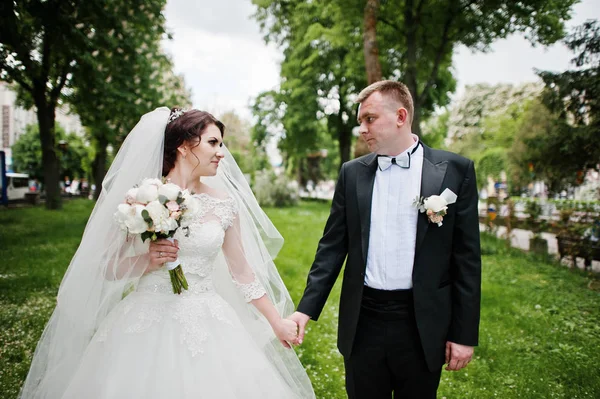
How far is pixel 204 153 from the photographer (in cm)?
286

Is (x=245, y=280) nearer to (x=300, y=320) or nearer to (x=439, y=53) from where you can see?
Answer: (x=300, y=320)

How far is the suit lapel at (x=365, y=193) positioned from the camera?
8.63 feet

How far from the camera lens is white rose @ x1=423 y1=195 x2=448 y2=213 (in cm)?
238

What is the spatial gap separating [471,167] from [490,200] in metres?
14.2

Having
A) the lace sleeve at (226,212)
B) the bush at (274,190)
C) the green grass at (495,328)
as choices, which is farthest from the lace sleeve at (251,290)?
the bush at (274,190)

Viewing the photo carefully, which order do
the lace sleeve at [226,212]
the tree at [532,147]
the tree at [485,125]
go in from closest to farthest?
the lace sleeve at [226,212] → the tree at [532,147] → the tree at [485,125]

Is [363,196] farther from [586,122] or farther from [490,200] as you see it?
[490,200]

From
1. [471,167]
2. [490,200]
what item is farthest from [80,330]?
[490,200]

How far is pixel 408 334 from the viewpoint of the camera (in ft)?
8.21

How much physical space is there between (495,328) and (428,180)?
15.3ft

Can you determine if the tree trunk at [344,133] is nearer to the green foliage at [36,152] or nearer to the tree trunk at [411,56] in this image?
the tree trunk at [411,56]

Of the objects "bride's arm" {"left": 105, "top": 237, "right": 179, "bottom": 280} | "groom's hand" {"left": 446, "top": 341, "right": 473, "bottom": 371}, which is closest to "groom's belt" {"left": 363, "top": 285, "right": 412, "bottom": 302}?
"groom's hand" {"left": 446, "top": 341, "right": 473, "bottom": 371}

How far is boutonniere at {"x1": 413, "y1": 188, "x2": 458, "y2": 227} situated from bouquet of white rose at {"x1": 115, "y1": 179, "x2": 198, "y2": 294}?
4.52 feet

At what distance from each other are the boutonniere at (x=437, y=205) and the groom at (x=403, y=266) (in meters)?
0.06
